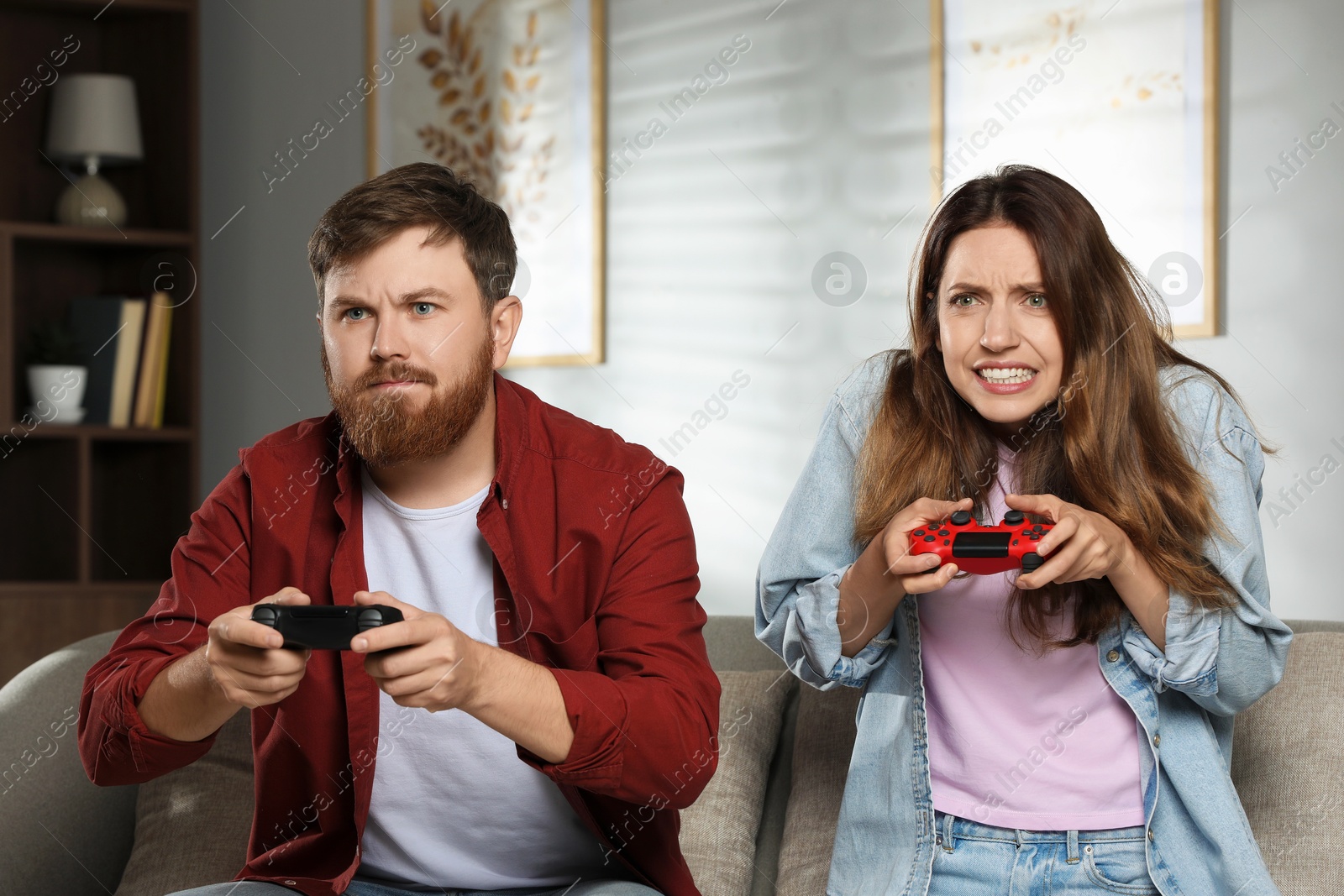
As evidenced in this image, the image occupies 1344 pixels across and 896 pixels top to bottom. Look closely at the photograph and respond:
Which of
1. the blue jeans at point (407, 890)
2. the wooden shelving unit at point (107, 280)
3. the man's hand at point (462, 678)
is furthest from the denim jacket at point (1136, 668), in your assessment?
the wooden shelving unit at point (107, 280)

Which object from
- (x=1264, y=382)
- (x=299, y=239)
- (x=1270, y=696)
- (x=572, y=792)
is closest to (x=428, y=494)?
(x=572, y=792)

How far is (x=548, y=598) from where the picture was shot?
1.41 meters

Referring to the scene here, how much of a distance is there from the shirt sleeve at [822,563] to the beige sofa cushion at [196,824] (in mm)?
835

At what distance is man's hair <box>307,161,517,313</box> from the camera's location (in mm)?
1421

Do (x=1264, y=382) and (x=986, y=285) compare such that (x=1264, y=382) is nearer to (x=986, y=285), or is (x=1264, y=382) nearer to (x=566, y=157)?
(x=986, y=285)

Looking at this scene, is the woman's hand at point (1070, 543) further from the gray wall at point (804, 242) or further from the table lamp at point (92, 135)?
the table lamp at point (92, 135)

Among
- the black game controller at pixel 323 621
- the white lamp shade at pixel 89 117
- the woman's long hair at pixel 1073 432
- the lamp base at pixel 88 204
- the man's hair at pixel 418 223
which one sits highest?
the white lamp shade at pixel 89 117

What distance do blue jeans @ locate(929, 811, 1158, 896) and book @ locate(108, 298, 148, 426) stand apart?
2.72 metres

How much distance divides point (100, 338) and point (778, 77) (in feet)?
6.45

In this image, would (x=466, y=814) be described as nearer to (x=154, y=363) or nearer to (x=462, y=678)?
(x=462, y=678)

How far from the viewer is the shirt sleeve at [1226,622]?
1.41 metres

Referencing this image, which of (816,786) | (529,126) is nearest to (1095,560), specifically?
(816,786)

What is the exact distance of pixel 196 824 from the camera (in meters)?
1.80

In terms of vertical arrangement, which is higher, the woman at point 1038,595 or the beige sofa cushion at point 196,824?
the woman at point 1038,595
